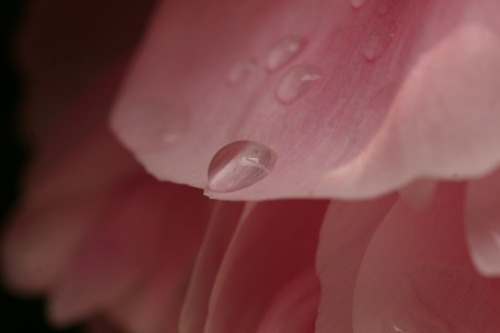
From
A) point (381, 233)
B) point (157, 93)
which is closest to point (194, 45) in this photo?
point (157, 93)

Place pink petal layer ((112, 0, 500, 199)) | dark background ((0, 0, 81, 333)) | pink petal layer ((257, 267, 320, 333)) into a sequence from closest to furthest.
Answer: pink petal layer ((112, 0, 500, 199)) → pink petal layer ((257, 267, 320, 333)) → dark background ((0, 0, 81, 333))

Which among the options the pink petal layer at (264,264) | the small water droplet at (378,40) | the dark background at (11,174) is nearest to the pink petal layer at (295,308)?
the pink petal layer at (264,264)

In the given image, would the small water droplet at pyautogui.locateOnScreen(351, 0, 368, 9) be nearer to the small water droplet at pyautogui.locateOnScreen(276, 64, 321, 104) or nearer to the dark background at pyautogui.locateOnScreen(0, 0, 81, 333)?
the small water droplet at pyautogui.locateOnScreen(276, 64, 321, 104)

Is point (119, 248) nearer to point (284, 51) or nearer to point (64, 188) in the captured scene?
point (64, 188)

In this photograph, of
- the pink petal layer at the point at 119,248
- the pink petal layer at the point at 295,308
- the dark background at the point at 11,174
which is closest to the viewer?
the pink petal layer at the point at 295,308

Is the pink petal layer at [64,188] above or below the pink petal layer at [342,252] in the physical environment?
below

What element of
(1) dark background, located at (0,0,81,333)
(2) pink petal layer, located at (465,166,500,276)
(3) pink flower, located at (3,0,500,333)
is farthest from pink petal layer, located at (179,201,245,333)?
(1) dark background, located at (0,0,81,333)

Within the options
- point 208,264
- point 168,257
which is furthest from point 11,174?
point 208,264

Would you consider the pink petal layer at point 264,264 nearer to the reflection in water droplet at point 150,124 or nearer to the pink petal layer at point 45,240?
the reflection in water droplet at point 150,124
